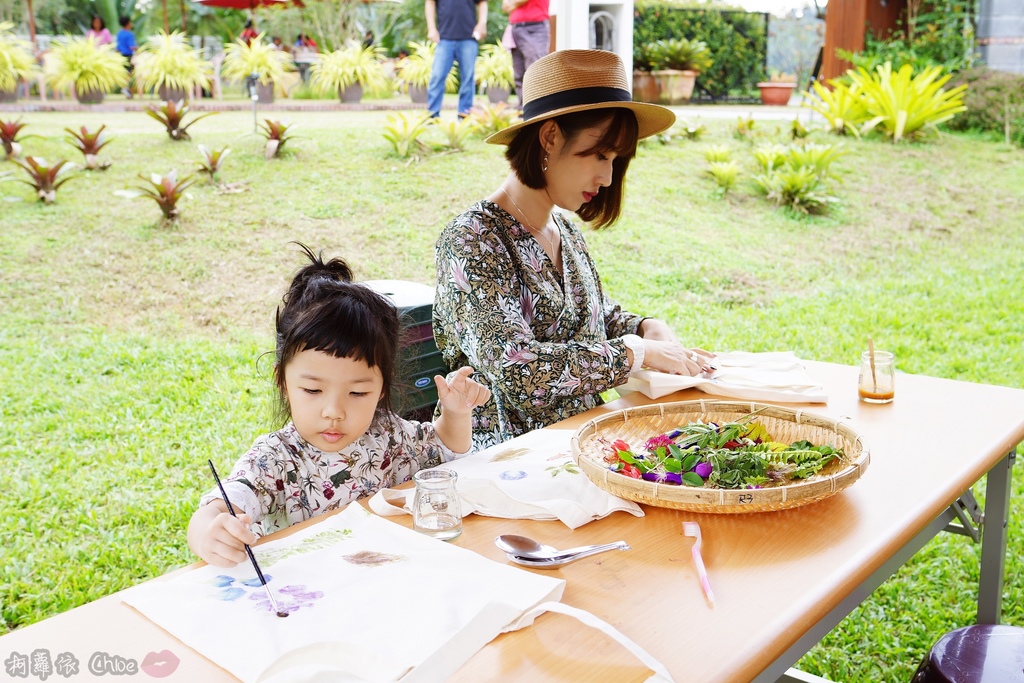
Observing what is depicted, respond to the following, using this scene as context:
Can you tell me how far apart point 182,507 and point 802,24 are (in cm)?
1249

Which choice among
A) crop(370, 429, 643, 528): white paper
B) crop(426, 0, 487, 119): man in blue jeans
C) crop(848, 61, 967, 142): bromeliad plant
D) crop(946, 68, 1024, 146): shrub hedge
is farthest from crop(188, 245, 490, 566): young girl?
crop(946, 68, 1024, 146): shrub hedge

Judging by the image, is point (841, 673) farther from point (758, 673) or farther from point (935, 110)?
point (935, 110)

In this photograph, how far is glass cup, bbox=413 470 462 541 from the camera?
135 centimetres

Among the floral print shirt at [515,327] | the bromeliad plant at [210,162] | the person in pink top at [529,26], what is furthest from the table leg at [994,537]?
the bromeliad plant at [210,162]

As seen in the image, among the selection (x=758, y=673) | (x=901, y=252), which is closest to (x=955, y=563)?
(x=758, y=673)

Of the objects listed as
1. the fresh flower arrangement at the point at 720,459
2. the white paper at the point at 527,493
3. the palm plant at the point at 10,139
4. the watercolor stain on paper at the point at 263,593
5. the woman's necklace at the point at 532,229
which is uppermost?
the palm plant at the point at 10,139

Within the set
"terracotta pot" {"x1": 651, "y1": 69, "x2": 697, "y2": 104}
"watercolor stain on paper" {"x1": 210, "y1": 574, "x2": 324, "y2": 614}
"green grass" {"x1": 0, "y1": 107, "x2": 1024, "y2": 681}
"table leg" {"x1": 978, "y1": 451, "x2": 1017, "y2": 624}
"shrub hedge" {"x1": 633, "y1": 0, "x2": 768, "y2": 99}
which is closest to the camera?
"watercolor stain on paper" {"x1": 210, "y1": 574, "x2": 324, "y2": 614}

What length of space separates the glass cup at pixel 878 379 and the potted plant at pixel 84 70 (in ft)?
29.6

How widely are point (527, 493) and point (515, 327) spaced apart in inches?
24.3

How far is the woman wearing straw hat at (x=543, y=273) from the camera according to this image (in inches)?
81.0

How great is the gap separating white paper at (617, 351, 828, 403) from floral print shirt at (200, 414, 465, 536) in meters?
0.58

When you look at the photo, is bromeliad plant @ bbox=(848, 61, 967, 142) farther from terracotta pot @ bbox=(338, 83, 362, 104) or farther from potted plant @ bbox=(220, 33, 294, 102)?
potted plant @ bbox=(220, 33, 294, 102)

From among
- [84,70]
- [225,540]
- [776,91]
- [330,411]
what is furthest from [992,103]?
[225,540]

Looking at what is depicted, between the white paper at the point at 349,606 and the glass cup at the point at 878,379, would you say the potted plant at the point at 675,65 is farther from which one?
the white paper at the point at 349,606
